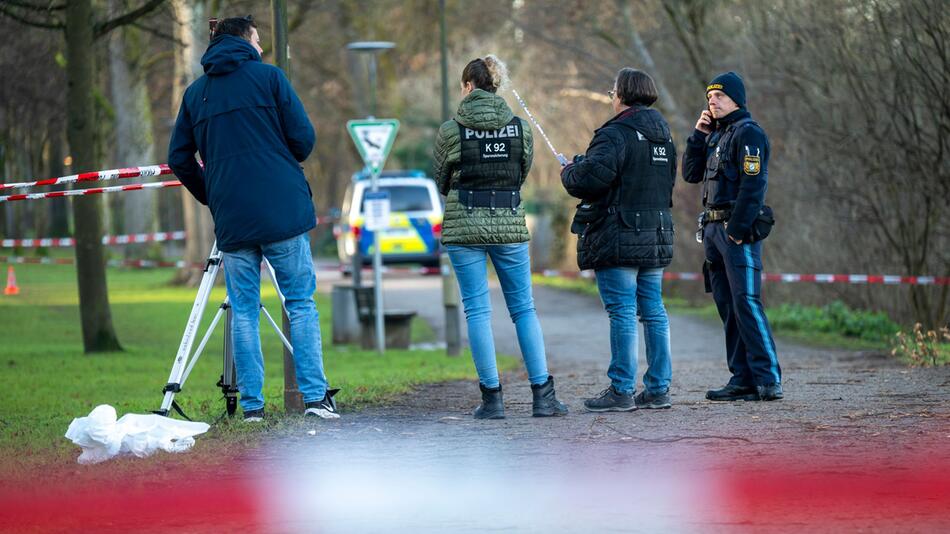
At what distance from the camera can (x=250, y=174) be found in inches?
311

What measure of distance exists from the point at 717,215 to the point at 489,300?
1.66 metres

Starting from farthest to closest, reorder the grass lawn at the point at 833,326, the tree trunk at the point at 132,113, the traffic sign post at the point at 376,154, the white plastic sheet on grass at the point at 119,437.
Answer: the tree trunk at the point at 132,113, the traffic sign post at the point at 376,154, the grass lawn at the point at 833,326, the white plastic sheet on grass at the point at 119,437

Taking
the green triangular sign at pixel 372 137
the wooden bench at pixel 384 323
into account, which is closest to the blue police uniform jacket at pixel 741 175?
the green triangular sign at pixel 372 137

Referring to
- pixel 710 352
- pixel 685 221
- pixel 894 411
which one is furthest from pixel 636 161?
pixel 685 221

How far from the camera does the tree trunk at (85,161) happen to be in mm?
16312

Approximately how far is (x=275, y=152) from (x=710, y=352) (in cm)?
1021

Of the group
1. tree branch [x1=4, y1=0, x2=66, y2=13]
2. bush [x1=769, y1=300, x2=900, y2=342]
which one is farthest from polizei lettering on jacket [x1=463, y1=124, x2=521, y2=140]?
bush [x1=769, y1=300, x2=900, y2=342]

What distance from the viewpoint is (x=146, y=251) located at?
47.3 m

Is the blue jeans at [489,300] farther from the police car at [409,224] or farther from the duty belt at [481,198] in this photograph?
the police car at [409,224]

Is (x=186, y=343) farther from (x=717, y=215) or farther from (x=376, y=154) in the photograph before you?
(x=376, y=154)

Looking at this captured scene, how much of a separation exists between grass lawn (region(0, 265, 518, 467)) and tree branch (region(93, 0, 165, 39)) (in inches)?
139

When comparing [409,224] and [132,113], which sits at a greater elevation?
[132,113]

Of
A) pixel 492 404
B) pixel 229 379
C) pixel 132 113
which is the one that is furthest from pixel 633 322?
pixel 132 113

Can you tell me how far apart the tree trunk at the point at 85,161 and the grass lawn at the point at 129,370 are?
16.5 inches
